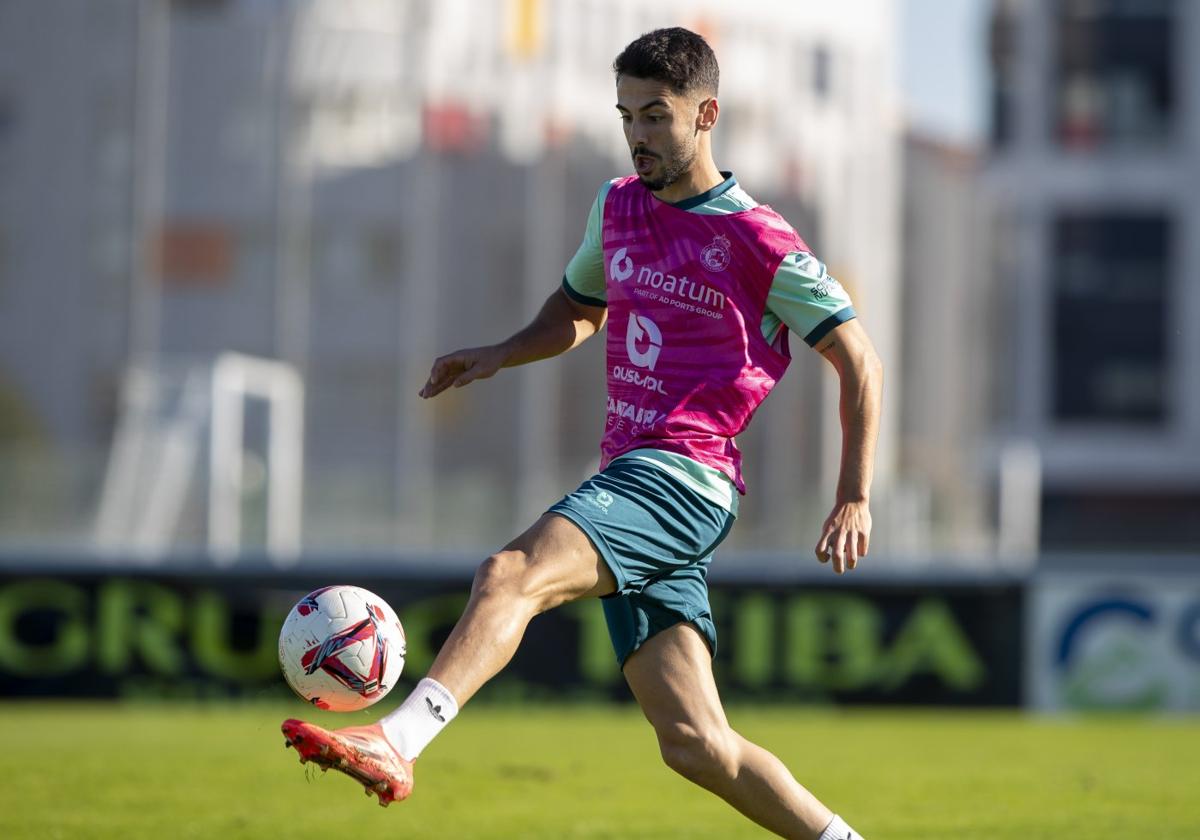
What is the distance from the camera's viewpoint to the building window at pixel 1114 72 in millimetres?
57781

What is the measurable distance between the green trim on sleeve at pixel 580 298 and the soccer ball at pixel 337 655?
1380 mm

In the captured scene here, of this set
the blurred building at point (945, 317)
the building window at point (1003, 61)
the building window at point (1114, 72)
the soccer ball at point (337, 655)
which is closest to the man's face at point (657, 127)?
the soccer ball at point (337, 655)

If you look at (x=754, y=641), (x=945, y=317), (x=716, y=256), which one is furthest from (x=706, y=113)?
(x=945, y=317)

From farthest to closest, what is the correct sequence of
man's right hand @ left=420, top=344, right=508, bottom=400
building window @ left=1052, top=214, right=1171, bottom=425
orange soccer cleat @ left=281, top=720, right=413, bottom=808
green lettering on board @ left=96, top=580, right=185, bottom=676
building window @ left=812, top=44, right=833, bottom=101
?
building window @ left=1052, top=214, right=1171, bottom=425
building window @ left=812, top=44, right=833, bottom=101
green lettering on board @ left=96, top=580, right=185, bottom=676
man's right hand @ left=420, top=344, right=508, bottom=400
orange soccer cleat @ left=281, top=720, right=413, bottom=808

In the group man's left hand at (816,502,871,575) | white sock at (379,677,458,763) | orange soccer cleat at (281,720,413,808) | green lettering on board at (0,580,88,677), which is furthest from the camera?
green lettering on board at (0,580,88,677)

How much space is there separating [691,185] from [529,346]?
841 mm

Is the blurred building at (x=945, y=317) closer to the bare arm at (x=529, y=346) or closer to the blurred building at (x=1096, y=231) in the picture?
the blurred building at (x=1096, y=231)

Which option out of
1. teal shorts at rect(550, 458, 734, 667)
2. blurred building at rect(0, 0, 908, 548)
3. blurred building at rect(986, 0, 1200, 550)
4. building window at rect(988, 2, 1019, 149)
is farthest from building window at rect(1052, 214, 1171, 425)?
teal shorts at rect(550, 458, 734, 667)

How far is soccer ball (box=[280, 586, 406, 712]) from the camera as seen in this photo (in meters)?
5.59

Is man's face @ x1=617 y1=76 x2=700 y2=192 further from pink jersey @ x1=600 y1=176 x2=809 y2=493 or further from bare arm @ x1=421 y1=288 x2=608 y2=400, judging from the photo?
bare arm @ x1=421 y1=288 x2=608 y2=400

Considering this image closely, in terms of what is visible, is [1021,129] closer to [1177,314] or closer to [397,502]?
[1177,314]

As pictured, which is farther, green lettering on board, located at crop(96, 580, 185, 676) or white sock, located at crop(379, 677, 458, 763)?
green lettering on board, located at crop(96, 580, 185, 676)

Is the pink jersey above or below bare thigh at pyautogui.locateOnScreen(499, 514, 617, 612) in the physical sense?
above

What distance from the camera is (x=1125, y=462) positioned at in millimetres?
55781
